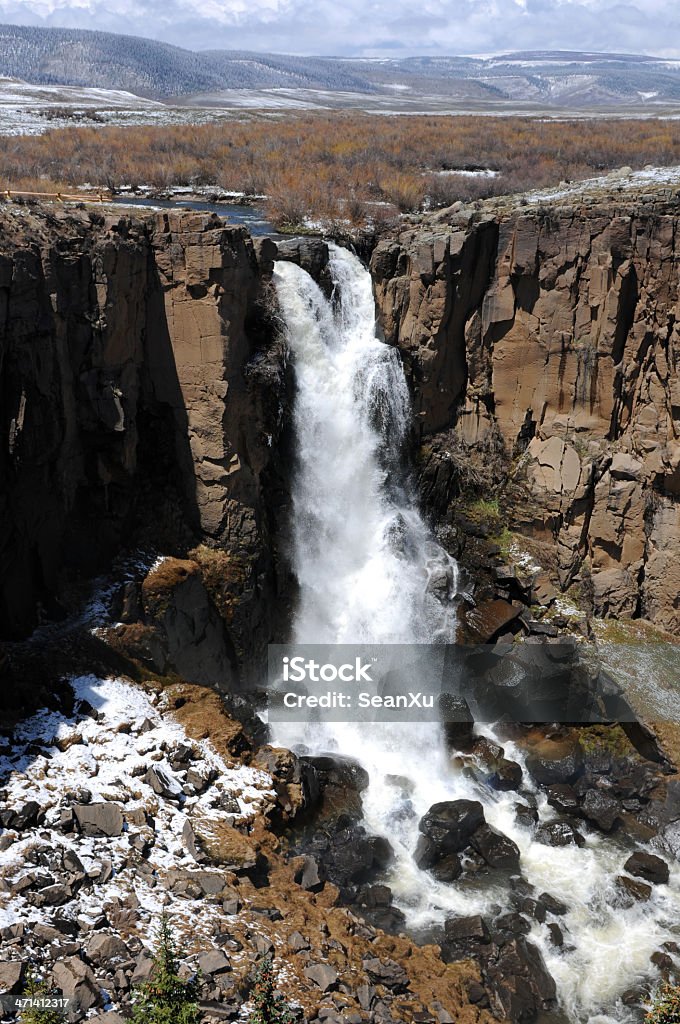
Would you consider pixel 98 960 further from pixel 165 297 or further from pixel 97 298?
pixel 165 297

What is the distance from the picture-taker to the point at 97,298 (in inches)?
728

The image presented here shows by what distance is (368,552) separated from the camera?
2416 centimetres

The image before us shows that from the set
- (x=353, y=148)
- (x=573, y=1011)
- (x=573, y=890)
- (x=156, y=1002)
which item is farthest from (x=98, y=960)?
(x=353, y=148)

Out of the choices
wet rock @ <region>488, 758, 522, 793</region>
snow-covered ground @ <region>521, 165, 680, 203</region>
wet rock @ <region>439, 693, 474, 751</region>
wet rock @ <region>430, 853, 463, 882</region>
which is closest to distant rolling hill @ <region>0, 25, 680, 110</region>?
snow-covered ground @ <region>521, 165, 680, 203</region>

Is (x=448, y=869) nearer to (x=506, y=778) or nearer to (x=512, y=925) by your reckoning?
(x=512, y=925)

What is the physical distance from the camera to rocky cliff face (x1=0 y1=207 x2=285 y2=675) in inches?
674

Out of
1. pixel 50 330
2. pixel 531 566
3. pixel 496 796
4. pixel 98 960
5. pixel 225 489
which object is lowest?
pixel 496 796

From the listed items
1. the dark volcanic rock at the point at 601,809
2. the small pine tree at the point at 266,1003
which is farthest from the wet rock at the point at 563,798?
the small pine tree at the point at 266,1003

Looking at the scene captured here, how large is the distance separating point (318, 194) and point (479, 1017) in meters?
29.8

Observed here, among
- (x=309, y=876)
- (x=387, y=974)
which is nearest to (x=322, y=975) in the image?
(x=387, y=974)

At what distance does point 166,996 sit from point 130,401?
13.1m

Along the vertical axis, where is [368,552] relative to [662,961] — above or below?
above

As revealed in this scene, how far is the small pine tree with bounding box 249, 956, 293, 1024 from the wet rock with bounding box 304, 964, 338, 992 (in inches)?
33.4

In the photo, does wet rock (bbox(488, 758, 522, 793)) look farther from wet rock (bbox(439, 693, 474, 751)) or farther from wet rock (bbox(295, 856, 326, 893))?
wet rock (bbox(295, 856, 326, 893))
